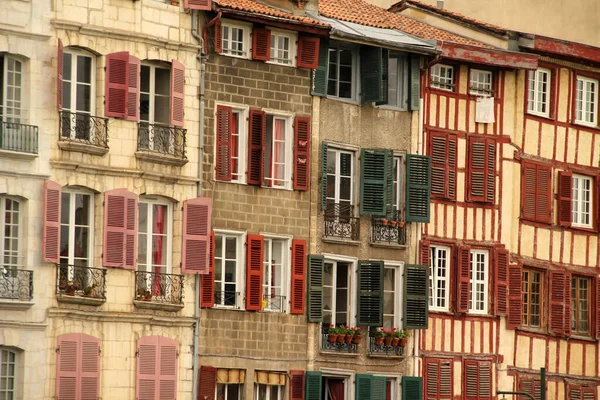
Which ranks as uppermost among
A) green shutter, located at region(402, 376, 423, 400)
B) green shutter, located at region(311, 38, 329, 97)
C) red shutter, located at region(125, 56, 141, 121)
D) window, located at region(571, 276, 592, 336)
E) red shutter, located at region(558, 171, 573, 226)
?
green shutter, located at region(311, 38, 329, 97)

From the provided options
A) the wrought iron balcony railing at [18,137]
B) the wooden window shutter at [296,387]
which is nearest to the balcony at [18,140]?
the wrought iron balcony railing at [18,137]

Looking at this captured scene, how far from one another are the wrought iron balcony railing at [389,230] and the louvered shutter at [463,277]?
1857mm

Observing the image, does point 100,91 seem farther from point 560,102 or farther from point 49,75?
point 560,102

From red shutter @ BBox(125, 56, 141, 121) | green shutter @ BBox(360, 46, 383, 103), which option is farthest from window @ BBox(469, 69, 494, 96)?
red shutter @ BBox(125, 56, 141, 121)

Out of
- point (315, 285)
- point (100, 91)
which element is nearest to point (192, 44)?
point (100, 91)

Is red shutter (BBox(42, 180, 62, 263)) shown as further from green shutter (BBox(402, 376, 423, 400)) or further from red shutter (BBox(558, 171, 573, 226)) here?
red shutter (BBox(558, 171, 573, 226))

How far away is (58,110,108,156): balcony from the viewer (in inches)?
1860

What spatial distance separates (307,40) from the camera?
2044 inches

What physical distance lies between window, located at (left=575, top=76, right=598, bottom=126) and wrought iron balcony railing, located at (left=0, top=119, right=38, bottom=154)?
17.4 meters

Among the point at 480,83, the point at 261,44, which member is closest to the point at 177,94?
the point at 261,44

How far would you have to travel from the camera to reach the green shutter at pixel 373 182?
52688mm

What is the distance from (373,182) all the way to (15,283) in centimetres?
1043

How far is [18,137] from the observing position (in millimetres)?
46562

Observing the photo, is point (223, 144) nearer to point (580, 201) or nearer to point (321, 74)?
point (321, 74)
